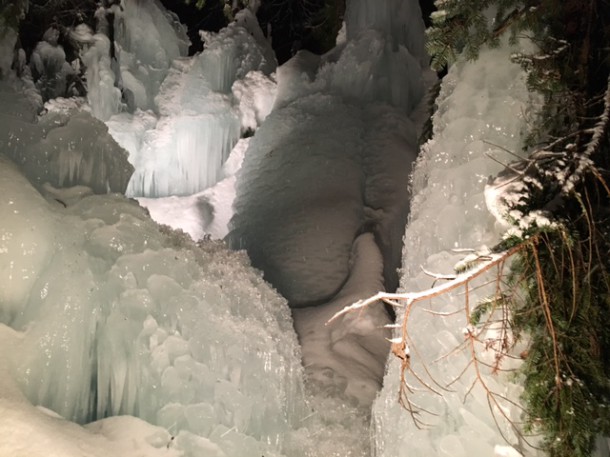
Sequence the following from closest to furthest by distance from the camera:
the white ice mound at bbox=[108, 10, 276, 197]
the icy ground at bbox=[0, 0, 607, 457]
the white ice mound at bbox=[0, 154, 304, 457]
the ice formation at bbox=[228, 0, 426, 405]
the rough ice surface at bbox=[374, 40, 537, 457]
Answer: the rough ice surface at bbox=[374, 40, 537, 457], the icy ground at bbox=[0, 0, 607, 457], the white ice mound at bbox=[0, 154, 304, 457], the ice formation at bbox=[228, 0, 426, 405], the white ice mound at bbox=[108, 10, 276, 197]

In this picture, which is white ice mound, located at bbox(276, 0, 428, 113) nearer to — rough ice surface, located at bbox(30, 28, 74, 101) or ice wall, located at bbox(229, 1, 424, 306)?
ice wall, located at bbox(229, 1, 424, 306)

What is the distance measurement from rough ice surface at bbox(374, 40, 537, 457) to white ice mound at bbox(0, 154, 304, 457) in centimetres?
89

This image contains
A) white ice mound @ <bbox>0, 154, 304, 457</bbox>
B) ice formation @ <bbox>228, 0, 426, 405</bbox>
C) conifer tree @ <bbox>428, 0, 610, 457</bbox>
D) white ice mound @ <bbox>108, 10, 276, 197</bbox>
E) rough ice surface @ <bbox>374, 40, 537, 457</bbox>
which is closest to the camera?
conifer tree @ <bbox>428, 0, 610, 457</bbox>

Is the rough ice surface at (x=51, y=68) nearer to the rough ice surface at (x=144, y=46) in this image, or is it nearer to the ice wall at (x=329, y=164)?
the rough ice surface at (x=144, y=46)

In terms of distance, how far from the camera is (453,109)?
3230mm

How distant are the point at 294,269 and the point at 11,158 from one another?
8.51ft

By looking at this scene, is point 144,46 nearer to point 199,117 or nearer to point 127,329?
point 199,117

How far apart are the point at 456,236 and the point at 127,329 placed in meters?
1.79

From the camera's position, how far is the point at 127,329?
10.9 ft

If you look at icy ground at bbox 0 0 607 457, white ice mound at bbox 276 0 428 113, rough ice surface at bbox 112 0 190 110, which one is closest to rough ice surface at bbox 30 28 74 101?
rough ice surface at bbox 112 0 190 110

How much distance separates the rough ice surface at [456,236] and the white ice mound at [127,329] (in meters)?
0.89

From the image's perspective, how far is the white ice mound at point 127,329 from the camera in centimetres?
309

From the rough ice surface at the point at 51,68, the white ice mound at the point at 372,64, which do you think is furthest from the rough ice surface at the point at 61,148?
the white ice mound at the point at 372,64

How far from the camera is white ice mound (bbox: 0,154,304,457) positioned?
309 cm
